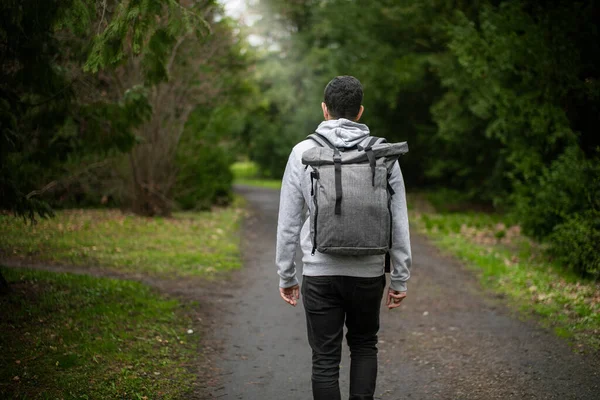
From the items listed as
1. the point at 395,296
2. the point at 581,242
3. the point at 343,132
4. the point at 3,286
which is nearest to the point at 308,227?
the point at 343,132

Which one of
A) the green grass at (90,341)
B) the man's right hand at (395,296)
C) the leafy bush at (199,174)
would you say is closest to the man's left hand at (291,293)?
the man's right hand at (395,296)

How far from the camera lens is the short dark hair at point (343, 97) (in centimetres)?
339

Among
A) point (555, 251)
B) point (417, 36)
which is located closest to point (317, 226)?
point (555, 251)

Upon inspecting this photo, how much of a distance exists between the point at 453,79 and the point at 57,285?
982 cm

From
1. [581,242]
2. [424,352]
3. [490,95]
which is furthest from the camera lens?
[490,95]

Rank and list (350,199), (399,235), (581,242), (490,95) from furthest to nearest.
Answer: (490,95) → (581,242) → (399,235) → (350,199)

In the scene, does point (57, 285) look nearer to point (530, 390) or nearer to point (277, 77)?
point (530, 390)

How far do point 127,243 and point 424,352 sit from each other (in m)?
6.49

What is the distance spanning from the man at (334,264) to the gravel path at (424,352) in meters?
1.45

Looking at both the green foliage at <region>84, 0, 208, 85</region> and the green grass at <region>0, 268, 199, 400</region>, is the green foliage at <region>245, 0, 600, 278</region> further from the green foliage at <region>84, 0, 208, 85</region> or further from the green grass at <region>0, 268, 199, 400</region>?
the green foliage at <region>84, 0, 208, 85</region>

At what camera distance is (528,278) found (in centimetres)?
869

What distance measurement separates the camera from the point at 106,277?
808 cm

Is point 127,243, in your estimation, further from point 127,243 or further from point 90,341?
point 90,341

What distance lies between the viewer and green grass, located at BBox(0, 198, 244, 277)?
918cm
